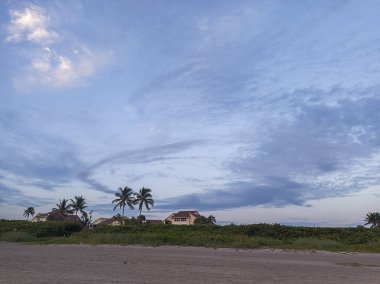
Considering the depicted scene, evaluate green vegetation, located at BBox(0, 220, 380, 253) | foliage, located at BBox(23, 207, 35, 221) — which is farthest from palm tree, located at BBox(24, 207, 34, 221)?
green vegetation, located at BBox(0, 220, 380, 253)

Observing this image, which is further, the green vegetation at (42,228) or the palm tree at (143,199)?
the palm tree at (143,199)

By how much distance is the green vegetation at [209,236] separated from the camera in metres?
35.7

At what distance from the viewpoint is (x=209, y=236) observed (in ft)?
131

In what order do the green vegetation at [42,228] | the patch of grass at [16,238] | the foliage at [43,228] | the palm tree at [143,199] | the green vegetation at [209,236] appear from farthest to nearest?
1. the palm tree at [143,199]
2. the foliage at [43,228]
3. the green vegetation at [42,228]
4. the patch of grass at [16,238]
5. the green vegetation at [209,236]

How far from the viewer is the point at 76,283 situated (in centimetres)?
945

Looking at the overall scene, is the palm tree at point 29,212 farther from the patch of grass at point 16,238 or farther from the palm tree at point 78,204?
the patch of grass at point 16,238

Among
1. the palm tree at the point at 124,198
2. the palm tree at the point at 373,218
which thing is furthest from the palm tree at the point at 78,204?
the palm tree at the point at 373,218

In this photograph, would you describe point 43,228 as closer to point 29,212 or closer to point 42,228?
point 42,228

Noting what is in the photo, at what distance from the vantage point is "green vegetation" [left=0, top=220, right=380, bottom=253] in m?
35.7

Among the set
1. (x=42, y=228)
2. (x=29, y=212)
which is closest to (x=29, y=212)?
(x=29, y=212)

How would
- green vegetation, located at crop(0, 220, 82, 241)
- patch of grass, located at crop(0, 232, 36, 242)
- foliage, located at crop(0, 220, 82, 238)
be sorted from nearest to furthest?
patch of grass, located at crop(0, 232, 36, 242) → green vegetation, located at crop(0, 220, 82, 241) → foliage, located at crop(0, 220, 82, 238)

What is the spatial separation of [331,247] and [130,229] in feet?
81.7

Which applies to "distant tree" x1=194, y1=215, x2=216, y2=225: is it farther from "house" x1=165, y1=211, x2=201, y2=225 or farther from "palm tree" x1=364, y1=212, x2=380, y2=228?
"palm tree" x1=364, y1=212, x2=380, y2=228

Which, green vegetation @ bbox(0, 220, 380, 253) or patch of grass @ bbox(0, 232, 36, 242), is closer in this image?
green vegetation @ bbox(0, 220, 380, 253)
